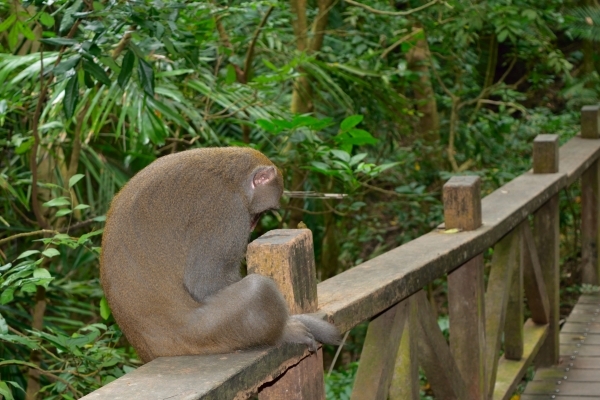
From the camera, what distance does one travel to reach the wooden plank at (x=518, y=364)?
3.35m

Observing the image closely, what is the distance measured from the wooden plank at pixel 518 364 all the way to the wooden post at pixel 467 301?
0.31 metres

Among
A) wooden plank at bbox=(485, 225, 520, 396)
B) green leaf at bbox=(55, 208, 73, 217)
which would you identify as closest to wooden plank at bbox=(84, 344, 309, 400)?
green leaf at bbox=(55, 208, 73, 217)

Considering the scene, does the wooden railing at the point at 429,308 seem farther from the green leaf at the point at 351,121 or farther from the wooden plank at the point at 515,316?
the green leaf at the point at 351,121

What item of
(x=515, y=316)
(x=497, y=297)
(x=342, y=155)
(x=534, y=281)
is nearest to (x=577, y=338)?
(x=534, y=281)

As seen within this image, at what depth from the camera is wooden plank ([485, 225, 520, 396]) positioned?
3.10 m

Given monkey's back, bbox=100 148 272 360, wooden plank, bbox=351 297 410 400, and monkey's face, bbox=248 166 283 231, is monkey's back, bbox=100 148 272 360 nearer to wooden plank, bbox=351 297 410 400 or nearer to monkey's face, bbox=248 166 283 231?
monkey's face, bbox=248 166 283 231

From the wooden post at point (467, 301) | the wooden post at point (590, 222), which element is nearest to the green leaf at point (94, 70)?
the wooden post at point (467, 301)

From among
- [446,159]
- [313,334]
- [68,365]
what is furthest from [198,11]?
[446,159]

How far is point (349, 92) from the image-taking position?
5145 mm

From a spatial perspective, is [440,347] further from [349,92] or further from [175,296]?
[349,92]

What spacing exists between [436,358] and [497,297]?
2.25 ft

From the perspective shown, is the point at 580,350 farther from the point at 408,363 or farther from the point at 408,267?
the point at 408,267

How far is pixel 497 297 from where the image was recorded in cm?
321

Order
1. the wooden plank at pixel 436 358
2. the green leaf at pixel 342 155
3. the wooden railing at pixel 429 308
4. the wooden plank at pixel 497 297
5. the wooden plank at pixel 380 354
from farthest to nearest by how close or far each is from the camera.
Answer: the green leaf at pixel 342 155 < the wooden plank at pixel 497 297 < the wooden plank at pixel 436 358 < the wooden plank at pixel 380 354 < the wooden railing at pixel 429 308
